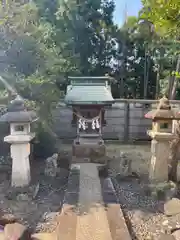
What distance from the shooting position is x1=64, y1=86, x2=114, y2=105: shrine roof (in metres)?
7.59

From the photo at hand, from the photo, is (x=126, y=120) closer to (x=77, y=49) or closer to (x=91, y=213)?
(x=77, y=49)

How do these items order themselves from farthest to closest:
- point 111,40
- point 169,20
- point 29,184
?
point 111,40, point 29,184, point 169,20

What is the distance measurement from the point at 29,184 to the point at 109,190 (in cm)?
175

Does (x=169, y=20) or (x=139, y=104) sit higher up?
(x=169, y=20)

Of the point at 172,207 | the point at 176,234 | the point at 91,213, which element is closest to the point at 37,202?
the point at 91,213

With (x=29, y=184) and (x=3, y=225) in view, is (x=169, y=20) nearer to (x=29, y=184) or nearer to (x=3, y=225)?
(x=3, y=225)

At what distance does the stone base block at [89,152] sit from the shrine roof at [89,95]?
1266 mm

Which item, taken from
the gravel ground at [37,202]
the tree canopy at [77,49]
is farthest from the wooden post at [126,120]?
the gravel ground at [37,202]

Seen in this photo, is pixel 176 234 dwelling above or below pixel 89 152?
below

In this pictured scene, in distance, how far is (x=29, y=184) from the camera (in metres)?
5.89

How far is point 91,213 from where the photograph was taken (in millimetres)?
4387

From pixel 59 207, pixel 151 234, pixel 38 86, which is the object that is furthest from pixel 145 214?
pixel 38 86

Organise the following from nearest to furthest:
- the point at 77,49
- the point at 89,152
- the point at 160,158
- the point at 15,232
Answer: the point at 15,232
the point at 160,158
the point at 89,152
the point at 77,49

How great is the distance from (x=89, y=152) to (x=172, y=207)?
3.37m
